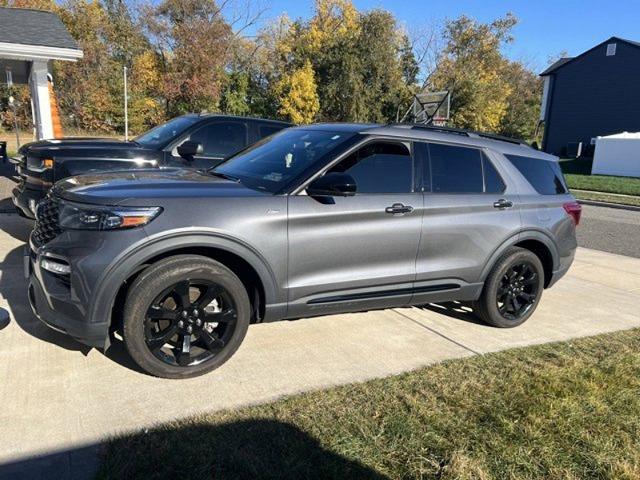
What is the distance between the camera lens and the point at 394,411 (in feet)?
10.6

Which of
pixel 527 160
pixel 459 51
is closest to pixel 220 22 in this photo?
pixel 459 51

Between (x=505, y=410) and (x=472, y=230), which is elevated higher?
(x=472, y=230)

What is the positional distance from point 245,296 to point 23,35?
1399cm

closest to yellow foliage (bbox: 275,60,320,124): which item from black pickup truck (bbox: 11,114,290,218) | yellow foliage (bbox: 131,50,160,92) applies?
yellow foliage (bbox: 131,50,160,92)

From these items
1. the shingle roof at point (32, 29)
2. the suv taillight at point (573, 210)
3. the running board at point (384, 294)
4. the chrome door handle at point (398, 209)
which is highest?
the shingle roof at point (32, 29)

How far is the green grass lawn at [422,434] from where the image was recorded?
8.78 feet

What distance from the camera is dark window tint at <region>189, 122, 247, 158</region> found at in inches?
291

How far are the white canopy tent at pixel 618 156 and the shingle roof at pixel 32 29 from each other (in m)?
23.6

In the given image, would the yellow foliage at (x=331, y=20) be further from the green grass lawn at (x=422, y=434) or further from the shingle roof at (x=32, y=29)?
the green grass lawn at (x=422, y=434)

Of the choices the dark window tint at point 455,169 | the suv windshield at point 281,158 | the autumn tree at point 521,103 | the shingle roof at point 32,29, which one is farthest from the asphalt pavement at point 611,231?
the autumn tree at point 521,103

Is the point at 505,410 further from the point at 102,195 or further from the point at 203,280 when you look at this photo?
the point at 102,195

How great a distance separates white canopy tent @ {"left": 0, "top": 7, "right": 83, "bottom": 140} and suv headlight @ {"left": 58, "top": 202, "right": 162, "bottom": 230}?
40.9 ft

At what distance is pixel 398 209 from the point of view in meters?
4.14

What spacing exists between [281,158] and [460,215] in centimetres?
160
